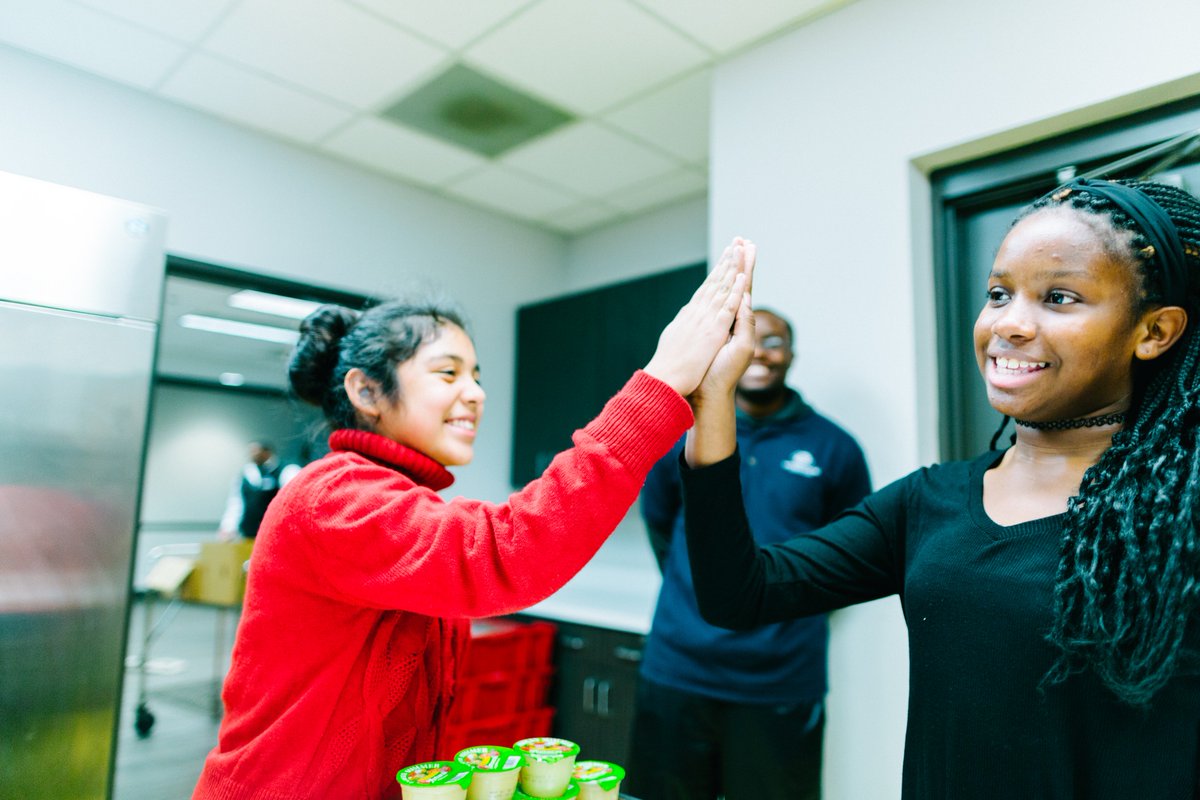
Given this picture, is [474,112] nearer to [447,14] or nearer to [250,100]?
[447,14]

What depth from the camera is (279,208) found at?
334 centimetres

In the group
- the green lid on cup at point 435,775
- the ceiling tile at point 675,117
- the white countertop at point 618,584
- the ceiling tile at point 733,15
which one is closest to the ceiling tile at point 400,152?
the ceiling tile at point 675,117

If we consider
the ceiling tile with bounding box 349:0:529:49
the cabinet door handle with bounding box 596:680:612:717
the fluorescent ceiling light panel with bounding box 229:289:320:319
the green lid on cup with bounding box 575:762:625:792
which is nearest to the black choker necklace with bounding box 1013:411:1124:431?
the green lid on cup with bounding box 575:762:625:792

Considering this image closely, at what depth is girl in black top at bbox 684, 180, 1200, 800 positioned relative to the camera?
2.46 feet

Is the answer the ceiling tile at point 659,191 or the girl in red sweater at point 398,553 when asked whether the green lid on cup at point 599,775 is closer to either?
the girl in red sweater at point 398,553

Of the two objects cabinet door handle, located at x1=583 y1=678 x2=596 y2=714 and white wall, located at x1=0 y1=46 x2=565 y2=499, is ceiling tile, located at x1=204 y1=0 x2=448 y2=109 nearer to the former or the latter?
white wall, located at x1=0 y1=46 x2=565 y2=499

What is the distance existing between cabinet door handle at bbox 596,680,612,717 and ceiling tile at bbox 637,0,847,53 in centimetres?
237

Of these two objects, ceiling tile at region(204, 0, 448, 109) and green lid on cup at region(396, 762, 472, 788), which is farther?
ceiling tile at region(204, 0, 448, 109)

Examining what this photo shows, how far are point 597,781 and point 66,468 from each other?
4.99ft

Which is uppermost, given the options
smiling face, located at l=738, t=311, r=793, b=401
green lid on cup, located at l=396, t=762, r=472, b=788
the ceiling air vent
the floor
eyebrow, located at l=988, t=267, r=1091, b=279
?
the ceiling air vent

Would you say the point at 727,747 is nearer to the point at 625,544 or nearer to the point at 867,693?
the point at 867,693

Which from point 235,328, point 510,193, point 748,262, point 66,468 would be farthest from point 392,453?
point 235,328

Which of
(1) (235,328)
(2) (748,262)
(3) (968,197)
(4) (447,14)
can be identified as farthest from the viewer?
(1) (235,328)

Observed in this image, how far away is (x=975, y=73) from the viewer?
2.10m
